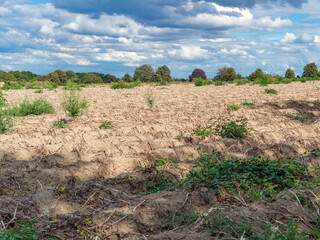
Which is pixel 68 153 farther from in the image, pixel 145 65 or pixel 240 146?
pixel 145 65

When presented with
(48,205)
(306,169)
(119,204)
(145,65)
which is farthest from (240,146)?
(145,65)

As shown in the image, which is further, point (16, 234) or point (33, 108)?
point (33, 108)

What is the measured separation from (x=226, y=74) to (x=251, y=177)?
157 ft

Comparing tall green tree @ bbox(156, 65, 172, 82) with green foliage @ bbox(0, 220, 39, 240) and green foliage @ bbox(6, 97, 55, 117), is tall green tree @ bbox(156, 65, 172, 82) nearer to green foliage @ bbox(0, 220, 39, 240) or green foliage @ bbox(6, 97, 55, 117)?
green foliage @ bbox(6, 97, 55, 117)

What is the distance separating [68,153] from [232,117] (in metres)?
5.75

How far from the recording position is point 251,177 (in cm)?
516

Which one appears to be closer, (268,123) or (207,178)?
(207,178)

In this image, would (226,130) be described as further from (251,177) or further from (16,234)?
(16,234)

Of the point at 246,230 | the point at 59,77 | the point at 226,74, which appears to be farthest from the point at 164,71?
the point at 246,230

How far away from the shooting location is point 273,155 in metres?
6.72

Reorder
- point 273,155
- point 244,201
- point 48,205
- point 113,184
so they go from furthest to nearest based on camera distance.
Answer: point 273,155, point 113,184, point 48,205, point 244,201

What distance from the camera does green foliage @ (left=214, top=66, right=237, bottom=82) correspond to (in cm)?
5122

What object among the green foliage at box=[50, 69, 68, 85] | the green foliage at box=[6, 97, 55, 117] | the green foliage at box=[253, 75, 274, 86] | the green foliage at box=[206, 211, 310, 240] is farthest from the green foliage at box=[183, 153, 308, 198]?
the green foliage at box=[50, 69, 68, 85]

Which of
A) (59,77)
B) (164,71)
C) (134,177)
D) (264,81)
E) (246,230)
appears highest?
(164,71)
